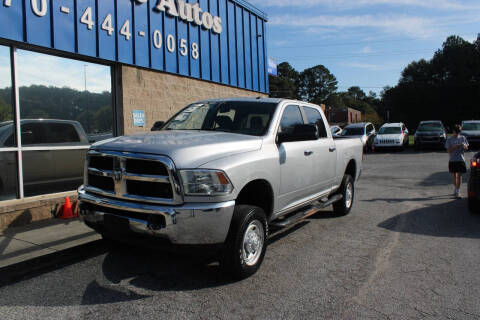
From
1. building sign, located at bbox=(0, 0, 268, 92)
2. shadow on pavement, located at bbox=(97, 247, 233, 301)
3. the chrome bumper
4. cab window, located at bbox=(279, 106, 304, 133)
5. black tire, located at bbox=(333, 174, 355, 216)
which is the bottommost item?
shadow on pavement, located at bbox=(97, 247, 233, 301)

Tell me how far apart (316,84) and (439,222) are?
120244mm

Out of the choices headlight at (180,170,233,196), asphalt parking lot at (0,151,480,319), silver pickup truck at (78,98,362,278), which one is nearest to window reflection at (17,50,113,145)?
silver pickup truck at (78,98,362,278)

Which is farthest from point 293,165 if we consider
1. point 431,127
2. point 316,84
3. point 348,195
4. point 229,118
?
point 316,84

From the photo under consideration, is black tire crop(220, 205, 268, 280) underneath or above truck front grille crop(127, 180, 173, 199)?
underneath

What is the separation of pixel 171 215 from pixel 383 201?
6.56m

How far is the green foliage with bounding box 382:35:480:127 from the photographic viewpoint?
59.0 meters

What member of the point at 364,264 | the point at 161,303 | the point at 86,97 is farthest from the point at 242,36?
the point at 161,303

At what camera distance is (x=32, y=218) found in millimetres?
6574

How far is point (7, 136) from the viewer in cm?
665

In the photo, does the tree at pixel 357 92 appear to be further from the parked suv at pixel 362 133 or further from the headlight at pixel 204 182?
the headlight at pixel 204 182

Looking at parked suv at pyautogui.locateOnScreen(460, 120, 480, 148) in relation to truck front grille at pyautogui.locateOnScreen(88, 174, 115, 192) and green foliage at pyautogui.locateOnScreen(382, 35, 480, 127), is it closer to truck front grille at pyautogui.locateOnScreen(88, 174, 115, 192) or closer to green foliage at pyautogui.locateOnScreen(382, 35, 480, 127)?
truck front grille at pyautogui.locateOnScreen(88, 174, 115, 192)

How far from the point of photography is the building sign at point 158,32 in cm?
705

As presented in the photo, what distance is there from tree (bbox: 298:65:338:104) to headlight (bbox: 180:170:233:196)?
120 m

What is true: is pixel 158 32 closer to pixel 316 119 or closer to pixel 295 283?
pixel 316 119
